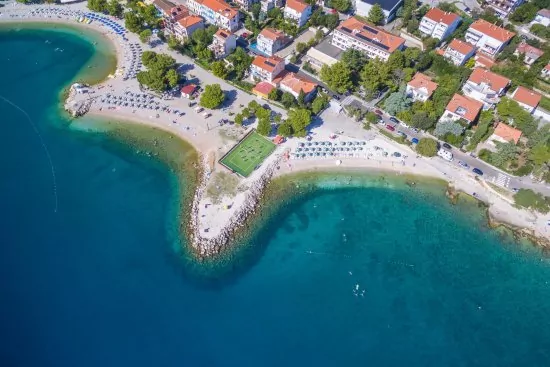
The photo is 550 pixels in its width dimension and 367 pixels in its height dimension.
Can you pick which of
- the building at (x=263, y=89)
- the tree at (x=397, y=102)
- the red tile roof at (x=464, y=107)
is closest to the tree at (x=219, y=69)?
the building at (x=263, y=89)

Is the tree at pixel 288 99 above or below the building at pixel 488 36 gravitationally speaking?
below

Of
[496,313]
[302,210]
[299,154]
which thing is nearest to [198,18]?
[299,154]

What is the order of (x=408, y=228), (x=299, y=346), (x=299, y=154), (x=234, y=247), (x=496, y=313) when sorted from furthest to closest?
1. (x=299, y=154)
2. (x=408, y=228)
3. (x=234, y=247)
4. (x=496, y=313)
5. (x=299, y=346)

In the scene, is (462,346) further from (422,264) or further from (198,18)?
(198,18)

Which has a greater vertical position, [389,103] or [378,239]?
[389,103]

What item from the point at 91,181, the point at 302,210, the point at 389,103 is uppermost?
the point at 389,103

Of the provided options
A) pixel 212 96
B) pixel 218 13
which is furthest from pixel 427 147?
pixel 218 13

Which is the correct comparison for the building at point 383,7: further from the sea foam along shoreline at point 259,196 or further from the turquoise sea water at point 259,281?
the turquoise sea water at point 259,281
